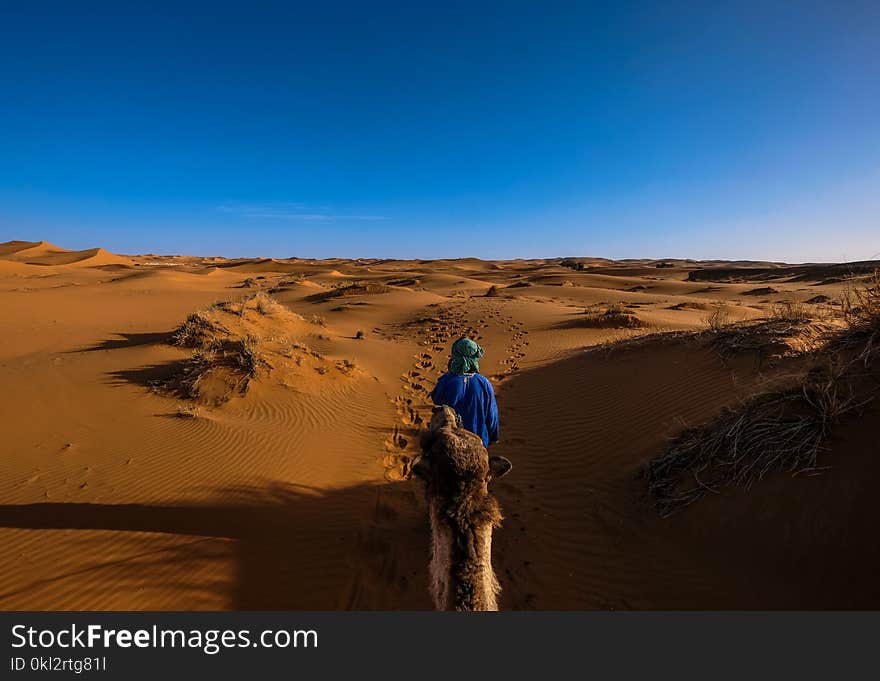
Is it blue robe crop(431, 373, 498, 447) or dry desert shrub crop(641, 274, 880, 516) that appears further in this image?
blue robe crop(431, 373, 498, 447)

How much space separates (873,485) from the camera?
2719 mm

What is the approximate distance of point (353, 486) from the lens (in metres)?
4.91

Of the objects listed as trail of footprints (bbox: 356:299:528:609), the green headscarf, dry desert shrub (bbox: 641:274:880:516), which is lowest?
trail of footprints (bbox: 356:299:528:609)

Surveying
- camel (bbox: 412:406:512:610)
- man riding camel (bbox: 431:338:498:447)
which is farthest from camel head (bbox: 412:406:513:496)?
man riding camel (bbox: 431:338:498:447)

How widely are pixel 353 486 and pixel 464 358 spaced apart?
8.23ft

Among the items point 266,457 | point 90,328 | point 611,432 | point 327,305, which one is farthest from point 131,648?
point 327,305

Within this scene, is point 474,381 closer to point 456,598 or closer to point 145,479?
point 456,598

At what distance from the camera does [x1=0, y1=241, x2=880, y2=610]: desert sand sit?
309cm

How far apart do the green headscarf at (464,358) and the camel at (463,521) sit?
1714mm

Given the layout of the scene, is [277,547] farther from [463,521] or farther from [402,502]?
[463,521]

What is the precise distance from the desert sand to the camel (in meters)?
1.80

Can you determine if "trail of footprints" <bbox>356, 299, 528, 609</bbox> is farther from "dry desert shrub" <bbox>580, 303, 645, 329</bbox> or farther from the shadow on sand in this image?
"dry desert shrub" <bbox>580, 303, 645, 329</bbox>

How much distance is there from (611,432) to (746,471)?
251cm

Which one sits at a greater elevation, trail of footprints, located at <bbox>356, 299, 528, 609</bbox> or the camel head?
the camel head
